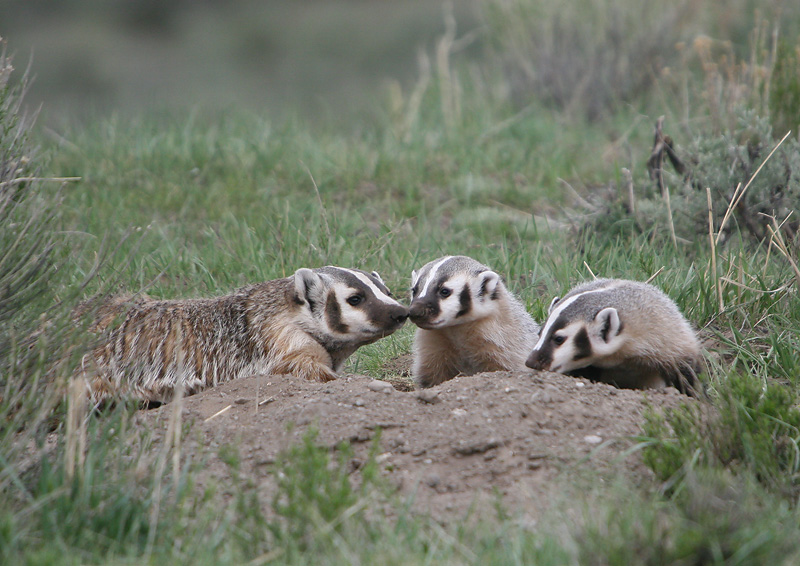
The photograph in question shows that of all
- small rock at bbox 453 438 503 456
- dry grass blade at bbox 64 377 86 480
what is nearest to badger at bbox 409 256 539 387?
small rock at bbox 453 438 503 456

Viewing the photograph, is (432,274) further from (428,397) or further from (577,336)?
(428,397)

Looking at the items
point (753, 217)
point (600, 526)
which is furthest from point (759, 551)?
point (753, 217)

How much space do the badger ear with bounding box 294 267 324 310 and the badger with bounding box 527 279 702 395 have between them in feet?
3.19

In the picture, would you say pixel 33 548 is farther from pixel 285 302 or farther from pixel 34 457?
pixel 285 302

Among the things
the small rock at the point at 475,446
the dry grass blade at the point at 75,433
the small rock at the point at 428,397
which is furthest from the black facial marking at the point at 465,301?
the dry grass blade at the point at 75,433

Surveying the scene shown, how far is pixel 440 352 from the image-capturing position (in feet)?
13.9

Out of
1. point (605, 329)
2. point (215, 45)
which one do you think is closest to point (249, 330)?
point (605, 329)

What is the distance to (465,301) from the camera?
4.00m

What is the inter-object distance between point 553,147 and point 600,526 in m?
5.19

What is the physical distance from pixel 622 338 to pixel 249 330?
60.9 inches

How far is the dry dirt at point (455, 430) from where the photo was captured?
275 centimetres

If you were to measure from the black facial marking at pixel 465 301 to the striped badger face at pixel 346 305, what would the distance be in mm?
276

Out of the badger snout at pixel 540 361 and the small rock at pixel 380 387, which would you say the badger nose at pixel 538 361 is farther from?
the small rock at pixel 380 387

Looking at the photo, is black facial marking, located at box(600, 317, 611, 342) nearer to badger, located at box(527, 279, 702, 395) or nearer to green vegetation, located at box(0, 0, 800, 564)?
badger, located at box(527, 279, 702, 395)
